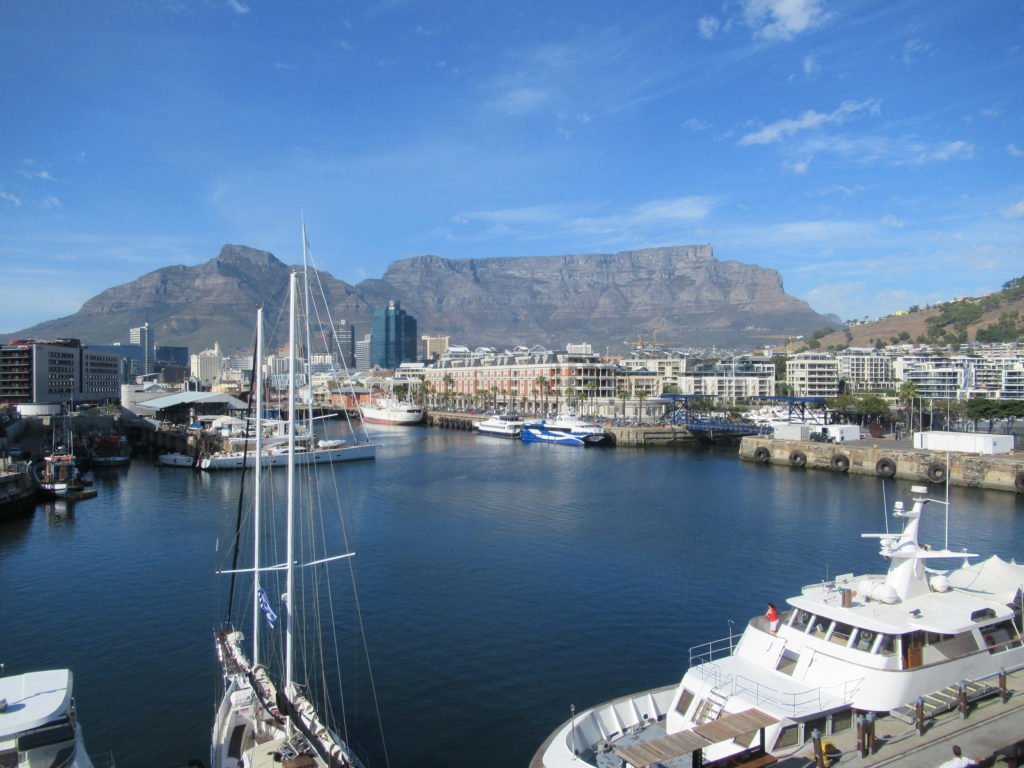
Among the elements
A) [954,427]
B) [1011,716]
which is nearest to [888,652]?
[1011,716]

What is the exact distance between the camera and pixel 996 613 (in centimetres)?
1336

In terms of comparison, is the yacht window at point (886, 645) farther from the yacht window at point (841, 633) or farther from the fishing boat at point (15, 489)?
the fishing boat at point (15, 489)

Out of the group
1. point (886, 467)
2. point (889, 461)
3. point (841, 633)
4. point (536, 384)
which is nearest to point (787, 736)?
point (841, 633)

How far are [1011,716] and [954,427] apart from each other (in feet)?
291

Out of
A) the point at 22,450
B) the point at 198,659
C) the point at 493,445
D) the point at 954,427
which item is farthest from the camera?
the point at 954,427

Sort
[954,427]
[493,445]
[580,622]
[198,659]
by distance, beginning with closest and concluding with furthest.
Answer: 1. [198,659]
2. [580,622]
3. [493,445]
4. [954,427]

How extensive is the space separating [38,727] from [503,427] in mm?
80393

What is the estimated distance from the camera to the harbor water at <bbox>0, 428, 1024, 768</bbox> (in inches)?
664

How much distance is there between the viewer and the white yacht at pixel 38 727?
1117 centimetres

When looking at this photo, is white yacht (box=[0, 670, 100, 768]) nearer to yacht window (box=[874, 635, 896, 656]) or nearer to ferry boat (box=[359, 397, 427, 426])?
yacht window (box=[874, 635, 896, 656])

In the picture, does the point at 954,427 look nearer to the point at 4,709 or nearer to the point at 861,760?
the point at 861,760

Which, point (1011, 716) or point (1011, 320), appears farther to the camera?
point (1011, 320)

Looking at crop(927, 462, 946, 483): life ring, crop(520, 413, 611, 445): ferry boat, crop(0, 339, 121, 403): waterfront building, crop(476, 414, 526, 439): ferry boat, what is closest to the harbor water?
crop(927, 462, 946, 483): life ring

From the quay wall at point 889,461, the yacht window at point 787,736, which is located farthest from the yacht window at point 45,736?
the quay wall at point 889,461
